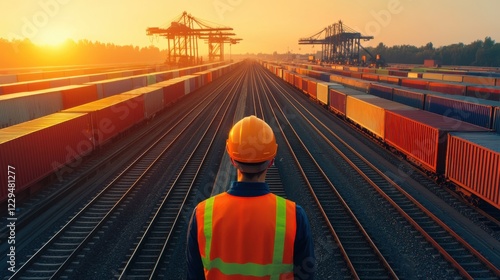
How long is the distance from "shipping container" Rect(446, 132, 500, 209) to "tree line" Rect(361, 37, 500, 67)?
135 metres

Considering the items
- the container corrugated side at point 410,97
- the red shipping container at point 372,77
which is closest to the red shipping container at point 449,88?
the container corrugated side at point 410,97

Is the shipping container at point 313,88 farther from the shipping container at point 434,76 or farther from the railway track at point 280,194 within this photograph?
the railway track at point 280,194

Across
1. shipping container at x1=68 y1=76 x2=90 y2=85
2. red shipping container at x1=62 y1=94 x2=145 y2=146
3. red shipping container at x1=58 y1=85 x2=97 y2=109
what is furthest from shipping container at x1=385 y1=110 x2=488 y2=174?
shipping container at x1=68 y1=76 x2=90 y2=85

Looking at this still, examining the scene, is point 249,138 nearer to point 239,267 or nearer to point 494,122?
point 239,267

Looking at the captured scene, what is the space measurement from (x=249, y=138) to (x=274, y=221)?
2.49 ft

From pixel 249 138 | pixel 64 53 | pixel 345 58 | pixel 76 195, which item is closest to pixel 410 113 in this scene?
pixel 76 195

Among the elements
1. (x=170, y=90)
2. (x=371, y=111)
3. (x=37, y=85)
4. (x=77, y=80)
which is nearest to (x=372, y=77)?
(x=170, y=90)

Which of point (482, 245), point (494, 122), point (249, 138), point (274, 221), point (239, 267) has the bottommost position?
point (482, 245)

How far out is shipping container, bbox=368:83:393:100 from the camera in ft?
110

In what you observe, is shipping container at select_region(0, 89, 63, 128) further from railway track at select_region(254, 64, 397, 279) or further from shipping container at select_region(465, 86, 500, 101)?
shipping container at select_region(465, 86, 500, 101)

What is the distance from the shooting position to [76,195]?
16.5 m

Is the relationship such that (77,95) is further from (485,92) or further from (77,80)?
(485,92)

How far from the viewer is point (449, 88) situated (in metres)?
34.6

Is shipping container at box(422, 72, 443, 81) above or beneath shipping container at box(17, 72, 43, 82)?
beneath
